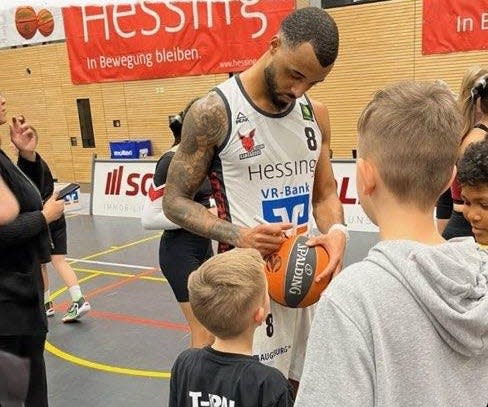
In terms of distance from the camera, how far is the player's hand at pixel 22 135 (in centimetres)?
286

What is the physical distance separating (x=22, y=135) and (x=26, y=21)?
806 centimetres

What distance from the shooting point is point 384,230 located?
3.44 feet

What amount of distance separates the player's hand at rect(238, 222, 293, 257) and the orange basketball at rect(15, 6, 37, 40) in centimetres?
922

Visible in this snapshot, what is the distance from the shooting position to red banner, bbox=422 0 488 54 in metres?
6.30

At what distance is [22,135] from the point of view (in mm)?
2902

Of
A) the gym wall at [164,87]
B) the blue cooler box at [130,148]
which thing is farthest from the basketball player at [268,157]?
the blue cooler box at [130,148]

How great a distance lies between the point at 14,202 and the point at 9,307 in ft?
1.63

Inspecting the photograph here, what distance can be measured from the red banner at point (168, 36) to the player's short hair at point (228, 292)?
5211 millimetres

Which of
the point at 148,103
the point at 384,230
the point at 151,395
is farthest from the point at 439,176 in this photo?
the point at 148,103

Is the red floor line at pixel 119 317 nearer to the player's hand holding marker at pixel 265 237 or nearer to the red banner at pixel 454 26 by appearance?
the player's hand holding marker at pixel 265 237

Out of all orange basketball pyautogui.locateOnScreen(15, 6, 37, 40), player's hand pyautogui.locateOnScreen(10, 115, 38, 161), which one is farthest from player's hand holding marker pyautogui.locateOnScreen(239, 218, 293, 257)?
orange basketball pyautogui.locateOnScreen(15, 6, 37, 40)

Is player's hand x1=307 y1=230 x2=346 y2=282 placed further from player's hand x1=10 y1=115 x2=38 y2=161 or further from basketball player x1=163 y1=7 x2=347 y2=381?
player's hand x1=10 y1=115 x2=38 y2=161

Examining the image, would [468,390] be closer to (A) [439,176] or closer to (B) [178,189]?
(A) [439,176]

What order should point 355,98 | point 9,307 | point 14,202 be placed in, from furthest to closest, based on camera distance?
1. point 355,98
2. point 9,307
3. point 14,202
